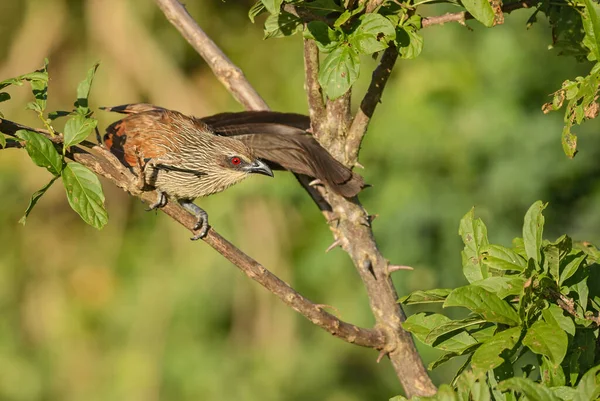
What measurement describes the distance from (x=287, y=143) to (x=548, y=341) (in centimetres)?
182

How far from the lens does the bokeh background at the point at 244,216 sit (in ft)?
22.1

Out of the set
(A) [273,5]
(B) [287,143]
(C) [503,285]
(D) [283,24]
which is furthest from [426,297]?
(B) [287,143]

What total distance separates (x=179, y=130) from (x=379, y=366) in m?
3.88

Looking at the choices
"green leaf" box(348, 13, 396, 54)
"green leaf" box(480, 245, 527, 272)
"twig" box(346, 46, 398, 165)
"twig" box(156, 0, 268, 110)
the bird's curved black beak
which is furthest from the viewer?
the bird's curved black beak

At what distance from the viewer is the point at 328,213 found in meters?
3.49

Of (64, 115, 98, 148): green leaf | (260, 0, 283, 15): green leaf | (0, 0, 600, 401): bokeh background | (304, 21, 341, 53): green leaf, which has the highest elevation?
(64, 115, 98, 148): green leaf

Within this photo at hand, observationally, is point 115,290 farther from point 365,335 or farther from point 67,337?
point 365,335

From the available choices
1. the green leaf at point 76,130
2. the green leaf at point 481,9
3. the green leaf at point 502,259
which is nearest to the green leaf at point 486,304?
the green leaf at point 502,259

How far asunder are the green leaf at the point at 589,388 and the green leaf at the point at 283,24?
1498 millimetres

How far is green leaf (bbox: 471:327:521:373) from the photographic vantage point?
2.08 meters

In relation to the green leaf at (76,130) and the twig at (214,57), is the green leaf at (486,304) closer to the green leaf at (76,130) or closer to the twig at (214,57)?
the green leaf at (76,130)

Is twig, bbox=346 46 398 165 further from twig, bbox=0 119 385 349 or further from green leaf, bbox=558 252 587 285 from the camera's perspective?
green leaf, bbox=558 252 587 285

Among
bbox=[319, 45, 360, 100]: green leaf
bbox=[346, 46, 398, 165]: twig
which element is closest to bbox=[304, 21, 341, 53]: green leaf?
bbox=[319, 45, 360, 100]: green leaf

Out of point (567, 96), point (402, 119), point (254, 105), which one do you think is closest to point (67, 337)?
point (402, 119)
